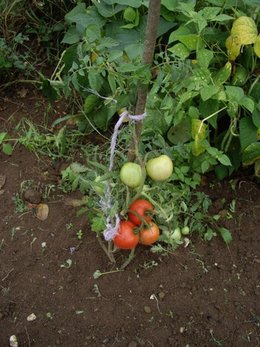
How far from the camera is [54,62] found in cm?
256

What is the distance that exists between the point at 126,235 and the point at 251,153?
60 centimetres

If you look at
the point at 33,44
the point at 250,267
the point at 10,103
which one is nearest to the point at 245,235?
the point at 250,267

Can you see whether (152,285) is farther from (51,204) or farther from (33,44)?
(33,44)

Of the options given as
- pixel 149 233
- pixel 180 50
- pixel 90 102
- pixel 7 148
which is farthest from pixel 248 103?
pixel 7 148

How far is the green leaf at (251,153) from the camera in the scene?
1815 mm

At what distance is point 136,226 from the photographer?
1.61 meters

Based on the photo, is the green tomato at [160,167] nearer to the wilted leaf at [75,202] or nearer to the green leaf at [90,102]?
the wilted leaf at [75,202]

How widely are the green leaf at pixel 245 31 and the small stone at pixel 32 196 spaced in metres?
0.97

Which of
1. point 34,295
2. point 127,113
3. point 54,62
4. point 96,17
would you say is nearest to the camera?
point 127,113

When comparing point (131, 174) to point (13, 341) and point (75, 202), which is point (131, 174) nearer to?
point (75, 202)

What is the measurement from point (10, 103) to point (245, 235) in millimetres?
1300

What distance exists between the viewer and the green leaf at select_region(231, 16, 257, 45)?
1.72 metres

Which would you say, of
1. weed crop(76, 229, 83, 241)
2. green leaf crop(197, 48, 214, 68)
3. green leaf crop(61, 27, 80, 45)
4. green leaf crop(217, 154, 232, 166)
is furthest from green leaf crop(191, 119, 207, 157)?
green leaf crop(61, 27, 80, 45)

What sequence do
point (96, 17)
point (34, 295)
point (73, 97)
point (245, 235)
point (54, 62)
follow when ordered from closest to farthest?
point (34, 295) < point (245, 235) < point (96, 17) < point (73, 97) < point (54, 62)
